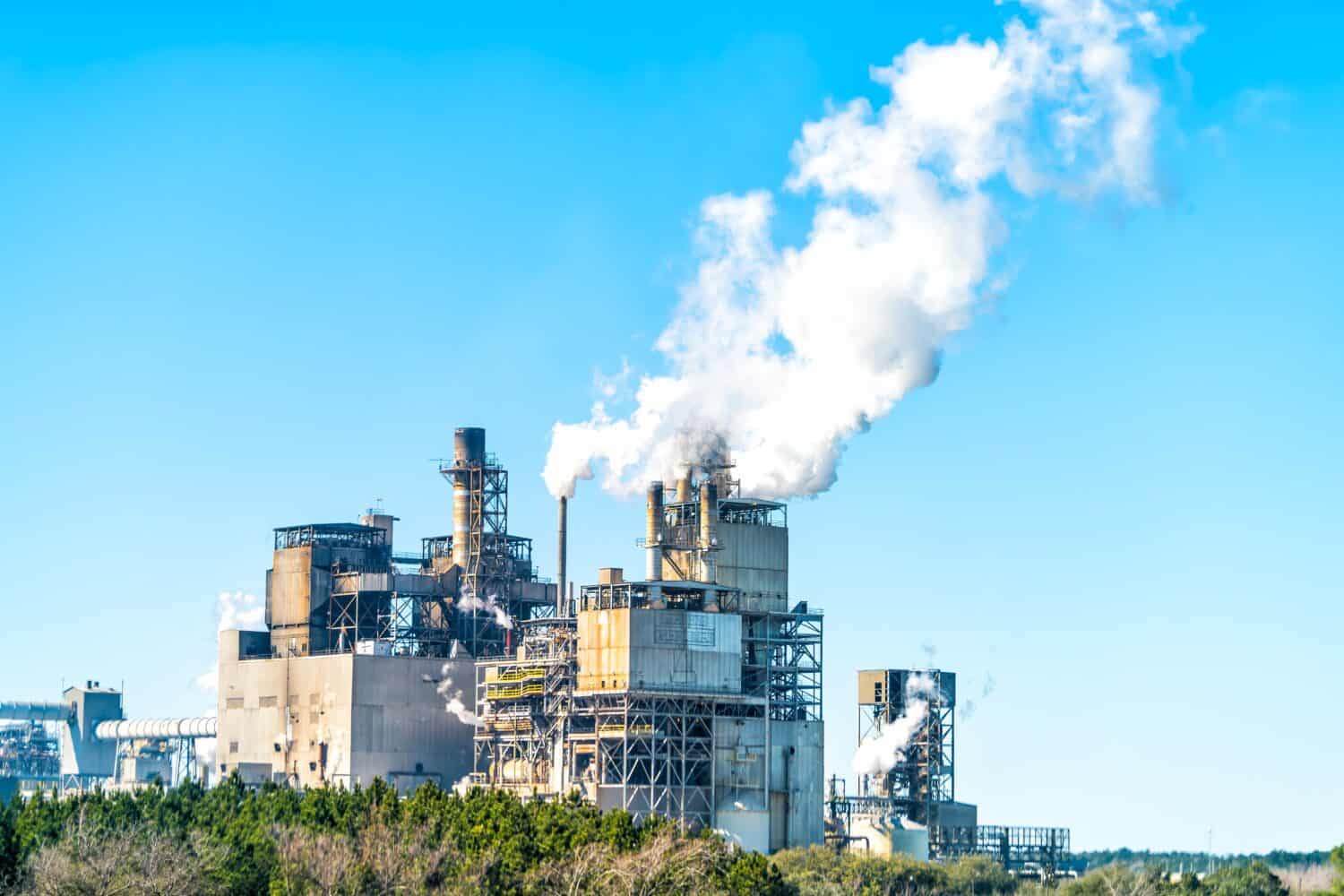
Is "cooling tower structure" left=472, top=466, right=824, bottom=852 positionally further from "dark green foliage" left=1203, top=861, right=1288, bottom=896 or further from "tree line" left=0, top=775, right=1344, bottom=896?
"dark green foliage" left=1203, top=861, right=1288, bottom=896

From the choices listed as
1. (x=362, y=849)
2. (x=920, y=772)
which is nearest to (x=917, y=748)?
(x=920, y=772)

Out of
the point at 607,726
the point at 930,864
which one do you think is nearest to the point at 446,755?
the point at 607,726

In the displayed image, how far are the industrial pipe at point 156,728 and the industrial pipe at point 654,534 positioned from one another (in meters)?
52.0

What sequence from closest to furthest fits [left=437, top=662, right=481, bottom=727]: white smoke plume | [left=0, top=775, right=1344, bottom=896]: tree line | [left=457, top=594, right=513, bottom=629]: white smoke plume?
1. [left=0, top=775, right=1344, bottom=896]: tree line
2. [left=437, top=662, right=481, bottom=727]: white smoke plume
3. [left=457, top=594, right=513, bottom=629]: white smoke plume

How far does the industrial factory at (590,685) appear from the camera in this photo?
116375 millimetres

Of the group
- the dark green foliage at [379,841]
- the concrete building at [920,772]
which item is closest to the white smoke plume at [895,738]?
the concrete building at [920,772]

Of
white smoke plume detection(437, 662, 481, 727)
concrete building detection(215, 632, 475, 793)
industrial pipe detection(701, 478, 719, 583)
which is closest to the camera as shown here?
industrial pipe detection(701, 478, 719, 583)

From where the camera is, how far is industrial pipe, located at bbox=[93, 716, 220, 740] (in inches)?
6777

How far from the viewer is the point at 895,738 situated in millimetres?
135875

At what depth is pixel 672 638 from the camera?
382 ft

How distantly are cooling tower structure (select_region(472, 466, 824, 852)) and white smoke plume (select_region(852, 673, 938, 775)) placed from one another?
39.9 ft

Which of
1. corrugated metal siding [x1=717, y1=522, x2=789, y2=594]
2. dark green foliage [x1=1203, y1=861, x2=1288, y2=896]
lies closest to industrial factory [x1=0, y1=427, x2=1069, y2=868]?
corrugated metal siding [x1=717, y1=522, x2=789, y2=594]

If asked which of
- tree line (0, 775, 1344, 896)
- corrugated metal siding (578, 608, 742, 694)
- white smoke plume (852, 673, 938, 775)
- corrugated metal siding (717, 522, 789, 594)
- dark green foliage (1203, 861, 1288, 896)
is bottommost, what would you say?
dark green foliage (1203, 861, 1288, 896)

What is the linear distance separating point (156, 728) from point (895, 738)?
7299cm
